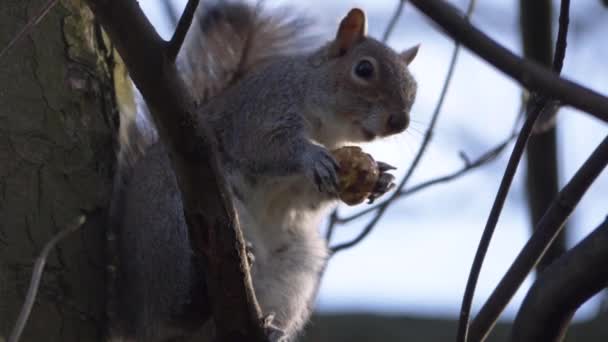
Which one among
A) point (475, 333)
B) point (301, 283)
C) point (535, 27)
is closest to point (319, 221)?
point (301, 283)

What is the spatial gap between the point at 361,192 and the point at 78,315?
679 millimetres

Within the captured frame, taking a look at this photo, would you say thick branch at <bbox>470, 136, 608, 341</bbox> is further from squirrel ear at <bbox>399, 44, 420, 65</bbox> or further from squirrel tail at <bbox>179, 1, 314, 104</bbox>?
squirrel tail at <bbox>179, 1, 314, 104</bbox>

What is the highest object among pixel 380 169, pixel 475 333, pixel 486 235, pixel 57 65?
pixel 57 65

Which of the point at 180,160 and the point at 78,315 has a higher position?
the point at 180,160

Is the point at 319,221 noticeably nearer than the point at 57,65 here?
No

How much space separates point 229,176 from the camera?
2590 mm

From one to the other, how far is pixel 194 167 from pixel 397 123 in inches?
34.5

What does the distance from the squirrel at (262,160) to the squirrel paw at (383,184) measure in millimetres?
87

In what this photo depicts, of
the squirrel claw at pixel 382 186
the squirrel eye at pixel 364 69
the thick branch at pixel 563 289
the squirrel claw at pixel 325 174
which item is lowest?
the thick branch at pixel 563 289

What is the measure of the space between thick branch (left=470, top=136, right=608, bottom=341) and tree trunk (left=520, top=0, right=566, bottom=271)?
2.10 ft

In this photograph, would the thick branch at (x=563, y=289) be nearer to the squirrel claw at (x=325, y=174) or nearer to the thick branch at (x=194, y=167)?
the thick branch at (x=194, y=167)

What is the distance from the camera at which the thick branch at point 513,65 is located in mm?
1150

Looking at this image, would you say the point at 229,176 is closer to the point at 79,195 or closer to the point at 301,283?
the point at 301,283

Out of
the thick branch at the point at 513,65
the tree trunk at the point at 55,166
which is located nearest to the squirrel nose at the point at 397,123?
the tree trunk at the point at 55,166
